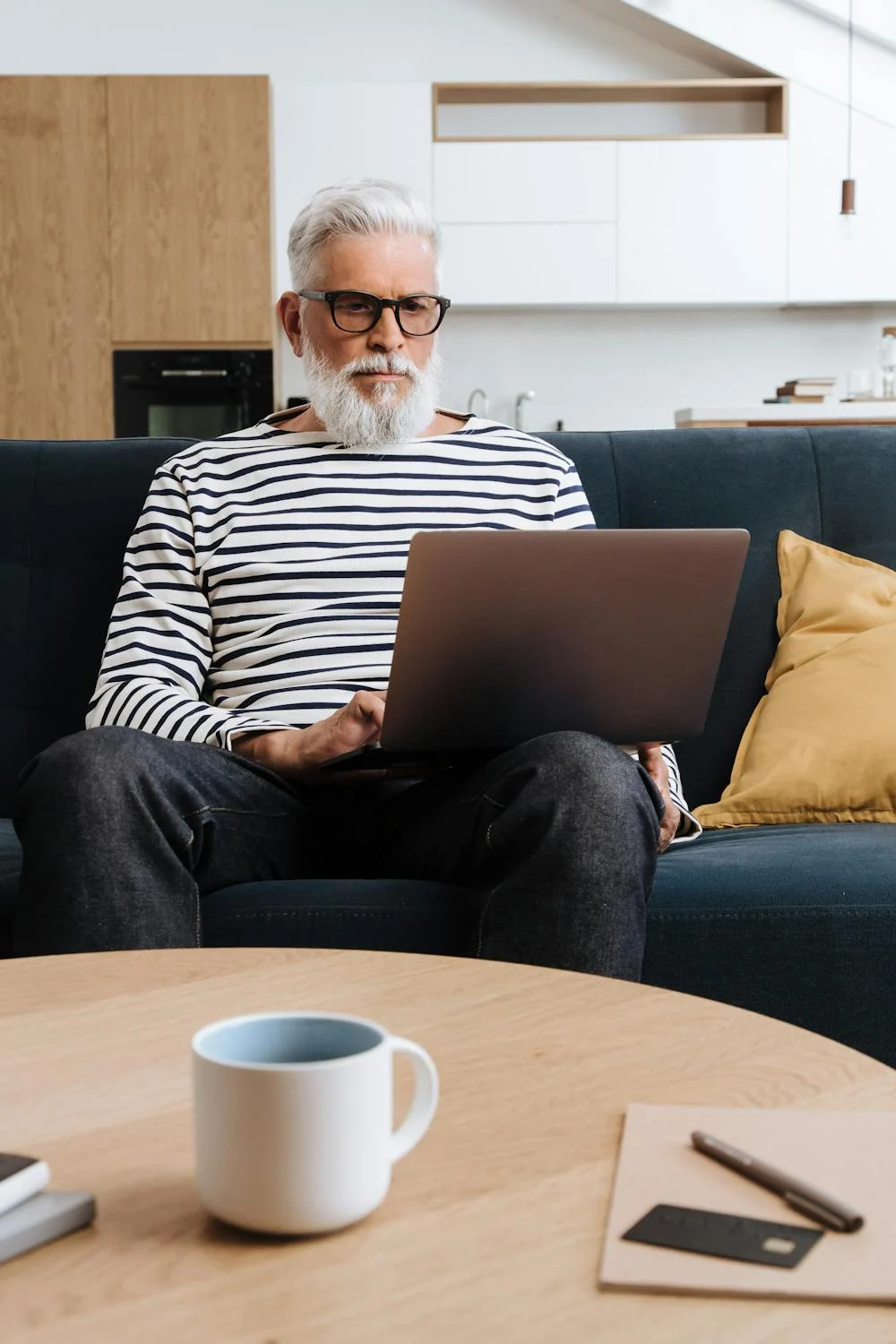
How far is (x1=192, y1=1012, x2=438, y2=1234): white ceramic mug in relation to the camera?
1.95 feet

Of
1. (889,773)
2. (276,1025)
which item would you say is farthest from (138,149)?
(276,1025)

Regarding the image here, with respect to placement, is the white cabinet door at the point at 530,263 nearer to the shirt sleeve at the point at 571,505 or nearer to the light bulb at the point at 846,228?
the light bulb at the point at 846,228

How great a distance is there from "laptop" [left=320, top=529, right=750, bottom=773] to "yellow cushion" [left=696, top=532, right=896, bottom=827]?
1.16 ft

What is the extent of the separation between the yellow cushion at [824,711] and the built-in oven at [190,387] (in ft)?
12.0

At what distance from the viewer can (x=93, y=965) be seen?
100cm

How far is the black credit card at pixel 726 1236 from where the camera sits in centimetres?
59

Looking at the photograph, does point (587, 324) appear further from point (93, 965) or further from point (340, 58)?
point (93, 965)

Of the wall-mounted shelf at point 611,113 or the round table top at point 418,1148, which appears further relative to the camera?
the wall-mounted shelf at point 611,113

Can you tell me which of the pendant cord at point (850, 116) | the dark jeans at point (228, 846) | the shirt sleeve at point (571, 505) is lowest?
the dark jeans at point (228, 846)

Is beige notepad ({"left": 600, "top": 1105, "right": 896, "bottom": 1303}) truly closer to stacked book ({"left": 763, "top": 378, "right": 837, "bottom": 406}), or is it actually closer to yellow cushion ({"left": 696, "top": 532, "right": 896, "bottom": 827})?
yellow cushion ({"left": 696, "top": 532, "right": 896, "bottom": 827})

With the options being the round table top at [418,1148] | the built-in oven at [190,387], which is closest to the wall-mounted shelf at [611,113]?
the built-in oven at [190,387]

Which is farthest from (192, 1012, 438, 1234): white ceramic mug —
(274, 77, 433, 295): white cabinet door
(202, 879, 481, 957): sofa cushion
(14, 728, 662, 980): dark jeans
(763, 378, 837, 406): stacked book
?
(274, 77, 433, 295): white cabinet door

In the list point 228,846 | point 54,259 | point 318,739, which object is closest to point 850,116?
point 54,259

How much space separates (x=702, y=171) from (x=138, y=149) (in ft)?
7.14
